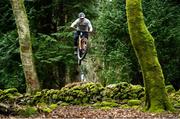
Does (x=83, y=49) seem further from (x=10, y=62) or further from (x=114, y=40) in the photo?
(x=10, y=62)

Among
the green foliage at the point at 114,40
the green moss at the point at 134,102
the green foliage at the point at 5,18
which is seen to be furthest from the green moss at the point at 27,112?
the green foliage at the point at 5,18

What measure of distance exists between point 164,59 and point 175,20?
211cm

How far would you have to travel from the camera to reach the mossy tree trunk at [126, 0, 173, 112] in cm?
1498

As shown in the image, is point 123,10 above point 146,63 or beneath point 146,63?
above

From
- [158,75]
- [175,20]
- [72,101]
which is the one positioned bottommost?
[72,101]

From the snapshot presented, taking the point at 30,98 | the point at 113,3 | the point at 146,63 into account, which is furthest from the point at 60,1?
the point at 146,63

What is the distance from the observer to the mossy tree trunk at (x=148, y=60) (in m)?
15.0

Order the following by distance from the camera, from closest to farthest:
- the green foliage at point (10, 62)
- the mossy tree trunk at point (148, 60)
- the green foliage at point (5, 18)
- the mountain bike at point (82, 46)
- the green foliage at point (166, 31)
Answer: the mossy tree trunk at point (148, 60) < the mountain bike at point (82, 46) < the green foliage at point (166, 31) < the green foliage at point (10, 62) < the green foliage at point (5, 18)

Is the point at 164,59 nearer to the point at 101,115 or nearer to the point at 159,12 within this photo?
the point at 159,12

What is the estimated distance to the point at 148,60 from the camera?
15.2 meters

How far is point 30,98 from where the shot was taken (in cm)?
1936

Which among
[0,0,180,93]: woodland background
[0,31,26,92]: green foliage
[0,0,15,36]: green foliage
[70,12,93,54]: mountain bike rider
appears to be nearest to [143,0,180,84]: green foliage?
[0,0,180,93]: woodland background

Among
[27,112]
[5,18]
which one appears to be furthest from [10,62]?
[27,112]

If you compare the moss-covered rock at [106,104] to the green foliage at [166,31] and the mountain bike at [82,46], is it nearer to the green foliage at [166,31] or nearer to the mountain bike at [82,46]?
the mountain bike at [82,46]
